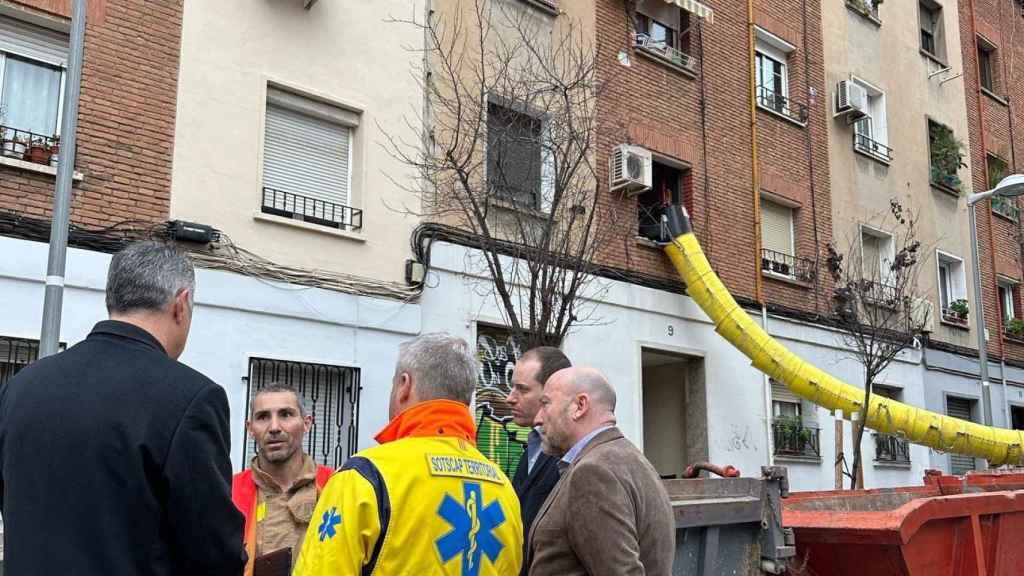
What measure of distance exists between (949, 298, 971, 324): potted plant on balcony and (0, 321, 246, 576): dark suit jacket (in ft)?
64.4

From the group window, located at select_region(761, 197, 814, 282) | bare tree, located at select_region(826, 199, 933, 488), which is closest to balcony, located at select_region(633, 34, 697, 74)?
window, located at select_region(761, 197, 814, 282)

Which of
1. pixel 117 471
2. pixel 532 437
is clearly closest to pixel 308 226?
pixel 532 437

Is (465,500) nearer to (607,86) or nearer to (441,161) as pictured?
(441,161)

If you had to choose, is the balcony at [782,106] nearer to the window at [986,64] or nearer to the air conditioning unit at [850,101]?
the air conditioning unit at [850,101]

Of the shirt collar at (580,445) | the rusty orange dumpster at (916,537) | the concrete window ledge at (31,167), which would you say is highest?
the concrete window ledge at (31,167)

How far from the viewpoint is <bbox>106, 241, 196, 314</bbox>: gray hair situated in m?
2.70

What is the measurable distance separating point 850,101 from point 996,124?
7455 mm

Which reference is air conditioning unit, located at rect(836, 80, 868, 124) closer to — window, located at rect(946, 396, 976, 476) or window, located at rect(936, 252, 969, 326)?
window, located at rect(936, 252, 969, 326)

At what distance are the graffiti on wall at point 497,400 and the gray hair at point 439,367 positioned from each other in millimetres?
7929

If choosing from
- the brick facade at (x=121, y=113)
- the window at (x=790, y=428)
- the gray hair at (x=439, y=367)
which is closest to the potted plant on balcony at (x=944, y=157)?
the window at (x=790, y=428)

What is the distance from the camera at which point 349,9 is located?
10781mm

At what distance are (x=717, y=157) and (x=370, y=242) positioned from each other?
22.2 ft

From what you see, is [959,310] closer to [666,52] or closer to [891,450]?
[891,450]

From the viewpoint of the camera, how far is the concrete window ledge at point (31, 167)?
26.9ft
